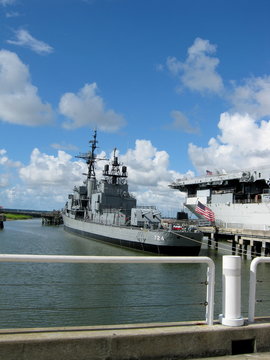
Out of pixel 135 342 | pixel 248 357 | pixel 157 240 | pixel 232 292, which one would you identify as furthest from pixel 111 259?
pixel 157 240

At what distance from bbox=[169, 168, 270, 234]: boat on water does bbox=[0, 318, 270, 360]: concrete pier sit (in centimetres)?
3593

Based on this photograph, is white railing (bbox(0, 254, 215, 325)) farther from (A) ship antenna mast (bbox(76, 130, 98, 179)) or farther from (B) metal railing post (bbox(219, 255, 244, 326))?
(A) ship antenna mast (bbox(76, 130, 98, 179))

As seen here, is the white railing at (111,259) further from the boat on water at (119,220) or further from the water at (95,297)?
the boat on water at (119,220)

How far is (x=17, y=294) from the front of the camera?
12719 mm

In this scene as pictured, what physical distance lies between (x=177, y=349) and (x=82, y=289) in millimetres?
10599

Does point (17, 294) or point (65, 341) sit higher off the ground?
point (65, 341)

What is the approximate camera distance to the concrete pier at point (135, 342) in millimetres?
3723

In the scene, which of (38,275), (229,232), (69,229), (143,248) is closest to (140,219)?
(143,248)

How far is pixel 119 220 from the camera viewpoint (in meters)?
37.6

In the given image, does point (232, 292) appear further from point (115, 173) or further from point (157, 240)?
point (115, 173)

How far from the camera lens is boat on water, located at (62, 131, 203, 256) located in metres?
28.8

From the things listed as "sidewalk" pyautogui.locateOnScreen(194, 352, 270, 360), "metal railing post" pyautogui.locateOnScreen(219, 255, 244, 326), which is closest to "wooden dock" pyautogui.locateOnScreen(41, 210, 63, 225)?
"metal railing post" pyautogui.locateOnScreen(219, 255, 244, 326)

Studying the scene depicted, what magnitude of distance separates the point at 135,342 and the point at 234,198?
4678 cm

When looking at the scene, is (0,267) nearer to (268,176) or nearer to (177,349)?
(177,349)
